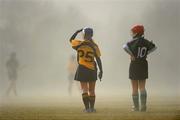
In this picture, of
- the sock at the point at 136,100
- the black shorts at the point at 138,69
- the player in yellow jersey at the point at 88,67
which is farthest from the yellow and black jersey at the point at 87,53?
the sock at the point at 136,100

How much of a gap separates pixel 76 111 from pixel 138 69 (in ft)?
1.73

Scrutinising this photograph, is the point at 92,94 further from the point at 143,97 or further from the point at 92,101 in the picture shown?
→ the point at 143,97

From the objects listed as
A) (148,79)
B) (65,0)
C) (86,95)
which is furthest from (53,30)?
(148,79)

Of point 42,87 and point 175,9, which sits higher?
point 175,9

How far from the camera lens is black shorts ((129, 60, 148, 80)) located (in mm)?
3668

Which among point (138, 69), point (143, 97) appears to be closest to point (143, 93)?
point (143, 97)

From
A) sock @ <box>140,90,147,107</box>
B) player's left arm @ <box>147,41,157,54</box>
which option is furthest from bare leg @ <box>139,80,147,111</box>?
player's left arm @ <box>147,41,157,54</box>

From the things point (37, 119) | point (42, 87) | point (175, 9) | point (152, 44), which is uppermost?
point (175, 9)

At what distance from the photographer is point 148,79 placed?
369 cm

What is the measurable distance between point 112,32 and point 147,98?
532 mm

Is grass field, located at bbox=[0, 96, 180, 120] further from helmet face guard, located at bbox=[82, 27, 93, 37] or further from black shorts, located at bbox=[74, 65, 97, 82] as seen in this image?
helmet face guard, located at bbox=[82, 27, 93, 37]

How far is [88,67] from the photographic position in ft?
12.0

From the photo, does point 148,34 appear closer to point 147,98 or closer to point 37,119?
point 147,98

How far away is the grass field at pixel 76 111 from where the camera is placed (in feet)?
11.7
